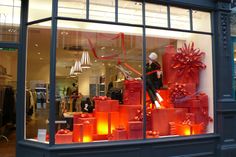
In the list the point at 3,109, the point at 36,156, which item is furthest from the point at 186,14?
the point at 3,109

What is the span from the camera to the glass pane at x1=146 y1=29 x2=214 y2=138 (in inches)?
242

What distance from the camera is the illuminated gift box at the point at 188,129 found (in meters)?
6.20

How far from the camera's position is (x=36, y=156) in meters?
5.09

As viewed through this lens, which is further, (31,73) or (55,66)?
(31,73)

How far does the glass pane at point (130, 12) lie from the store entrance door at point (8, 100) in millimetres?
2316

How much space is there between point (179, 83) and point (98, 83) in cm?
198

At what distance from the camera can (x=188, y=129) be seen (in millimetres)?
6262

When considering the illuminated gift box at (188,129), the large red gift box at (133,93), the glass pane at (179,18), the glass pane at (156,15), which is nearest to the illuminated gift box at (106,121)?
the large red gift box at (133,93)

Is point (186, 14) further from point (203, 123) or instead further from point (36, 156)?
point (36, 156)

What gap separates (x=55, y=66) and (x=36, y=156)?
1734 millimetres

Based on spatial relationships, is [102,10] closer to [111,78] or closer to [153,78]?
[111,78]

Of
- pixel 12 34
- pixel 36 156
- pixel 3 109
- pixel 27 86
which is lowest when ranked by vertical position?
pixel 36 156

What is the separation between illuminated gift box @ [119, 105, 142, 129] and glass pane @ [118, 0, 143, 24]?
1839mm

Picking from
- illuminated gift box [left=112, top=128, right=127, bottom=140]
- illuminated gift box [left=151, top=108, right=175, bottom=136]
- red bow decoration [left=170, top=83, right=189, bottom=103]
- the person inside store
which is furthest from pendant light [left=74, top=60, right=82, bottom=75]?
red bow decoration [left=170, top=83, right=189, bottom=103]
